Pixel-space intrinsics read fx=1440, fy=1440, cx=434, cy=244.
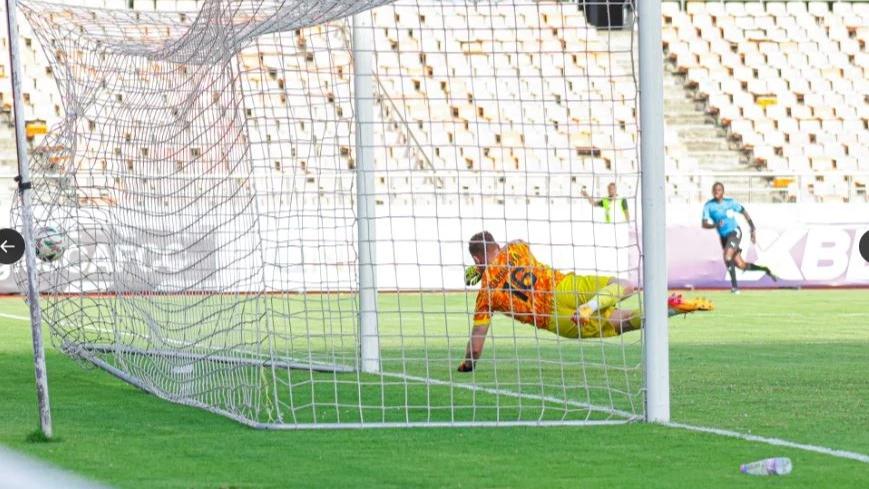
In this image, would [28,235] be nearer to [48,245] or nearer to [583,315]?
[583,315]

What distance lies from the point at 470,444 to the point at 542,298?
10.0 ft

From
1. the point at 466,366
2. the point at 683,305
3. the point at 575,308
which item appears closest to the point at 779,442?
the point at 683,305

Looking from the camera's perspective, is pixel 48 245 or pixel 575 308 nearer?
pixel 575 308

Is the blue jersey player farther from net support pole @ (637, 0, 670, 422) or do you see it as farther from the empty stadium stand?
net support pole @ (637, 0, 670, 422)

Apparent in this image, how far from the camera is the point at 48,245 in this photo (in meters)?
11.1

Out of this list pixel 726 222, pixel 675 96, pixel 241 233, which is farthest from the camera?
pixel 675 96

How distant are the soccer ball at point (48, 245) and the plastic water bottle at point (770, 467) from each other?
6699mm

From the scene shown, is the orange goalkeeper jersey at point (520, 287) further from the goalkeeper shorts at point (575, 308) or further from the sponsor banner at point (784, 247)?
the sponsor banner at point (784, 247)

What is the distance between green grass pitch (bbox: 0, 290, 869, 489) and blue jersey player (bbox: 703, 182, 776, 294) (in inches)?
420

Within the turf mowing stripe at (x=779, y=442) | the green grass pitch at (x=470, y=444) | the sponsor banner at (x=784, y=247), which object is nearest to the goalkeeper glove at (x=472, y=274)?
the green grass pitch at (x=470, y=444)

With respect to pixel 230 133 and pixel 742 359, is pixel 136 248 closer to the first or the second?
pixel 230 133

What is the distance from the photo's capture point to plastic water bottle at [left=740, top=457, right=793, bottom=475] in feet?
17.1

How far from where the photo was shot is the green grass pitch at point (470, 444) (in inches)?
205

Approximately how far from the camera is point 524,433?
261 inches
